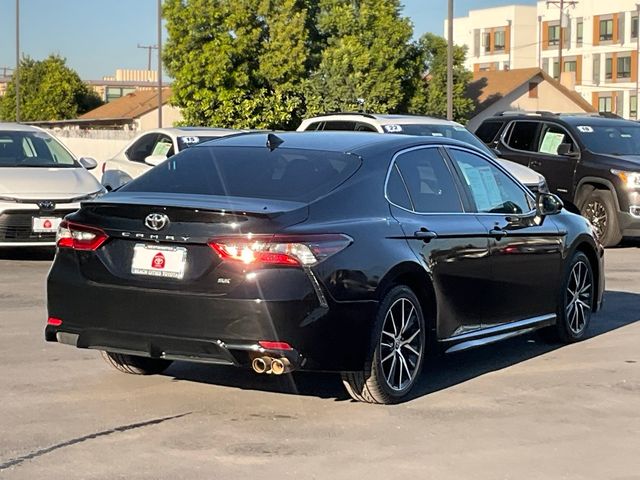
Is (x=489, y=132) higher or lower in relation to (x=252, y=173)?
higher

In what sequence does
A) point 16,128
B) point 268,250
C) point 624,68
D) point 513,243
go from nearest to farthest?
point 268,250 → point 513,243 → point 16,128 → point 624,68

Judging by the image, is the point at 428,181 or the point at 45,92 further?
the point at 45,92

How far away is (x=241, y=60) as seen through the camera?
2064 inches

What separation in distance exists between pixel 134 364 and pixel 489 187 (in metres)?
2.66

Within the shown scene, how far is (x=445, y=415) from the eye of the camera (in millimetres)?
6555

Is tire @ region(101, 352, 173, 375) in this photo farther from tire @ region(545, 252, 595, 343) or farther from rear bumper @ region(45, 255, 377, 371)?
tire @ region(545, 252, 595, 343)

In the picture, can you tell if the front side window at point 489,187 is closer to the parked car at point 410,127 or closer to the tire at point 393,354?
the tire at point 393,354

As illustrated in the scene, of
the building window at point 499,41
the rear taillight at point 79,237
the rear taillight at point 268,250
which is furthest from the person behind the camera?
the building window at point 499,41

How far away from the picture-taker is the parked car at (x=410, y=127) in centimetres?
1605

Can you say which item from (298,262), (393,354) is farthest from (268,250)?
(393,354)

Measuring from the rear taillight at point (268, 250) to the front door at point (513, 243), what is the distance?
189cm

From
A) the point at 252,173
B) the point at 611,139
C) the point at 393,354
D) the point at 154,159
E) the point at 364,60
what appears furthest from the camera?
the point at 364,60

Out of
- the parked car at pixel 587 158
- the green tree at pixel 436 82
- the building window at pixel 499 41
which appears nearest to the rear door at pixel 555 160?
the parked car at pixel 587 158

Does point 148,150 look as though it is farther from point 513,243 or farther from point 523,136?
point 513,243
